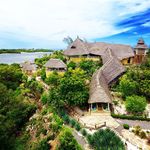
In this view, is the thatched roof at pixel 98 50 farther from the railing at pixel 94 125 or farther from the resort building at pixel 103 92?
the railing at pixel 94 125

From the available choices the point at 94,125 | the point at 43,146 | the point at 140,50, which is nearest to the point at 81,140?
the point at 94,125

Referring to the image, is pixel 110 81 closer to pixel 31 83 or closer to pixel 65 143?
pixel 31 83

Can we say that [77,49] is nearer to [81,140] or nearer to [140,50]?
[140,50]

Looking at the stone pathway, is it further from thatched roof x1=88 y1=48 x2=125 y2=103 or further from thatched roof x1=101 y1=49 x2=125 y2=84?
thatched roof x1=101 y1=49 x2=125 y2=84

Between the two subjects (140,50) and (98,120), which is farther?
(140,50)

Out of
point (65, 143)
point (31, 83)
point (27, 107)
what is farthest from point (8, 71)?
point (65, 143)

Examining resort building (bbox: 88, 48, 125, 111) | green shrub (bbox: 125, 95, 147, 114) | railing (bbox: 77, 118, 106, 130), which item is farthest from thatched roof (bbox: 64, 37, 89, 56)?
railing (bbox: 77, 118, 106, 130)
